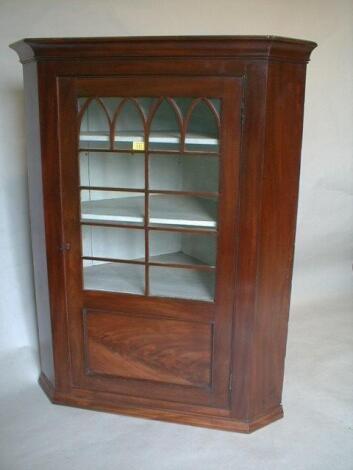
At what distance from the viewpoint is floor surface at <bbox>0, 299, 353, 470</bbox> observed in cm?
183

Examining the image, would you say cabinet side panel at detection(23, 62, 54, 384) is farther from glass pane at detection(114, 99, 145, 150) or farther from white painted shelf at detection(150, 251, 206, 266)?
white painted shelf at detection(150, 251, 206, 266)

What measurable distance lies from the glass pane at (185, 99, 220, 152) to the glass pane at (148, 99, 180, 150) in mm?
47

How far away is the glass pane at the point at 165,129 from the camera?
1.79 metres

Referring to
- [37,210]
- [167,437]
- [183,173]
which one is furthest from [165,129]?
[167,437]

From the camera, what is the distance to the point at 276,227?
73.5 inches

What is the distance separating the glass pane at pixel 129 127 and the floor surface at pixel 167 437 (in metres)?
1.09

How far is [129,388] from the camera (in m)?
2.09

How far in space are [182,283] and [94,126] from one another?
680 millimetres

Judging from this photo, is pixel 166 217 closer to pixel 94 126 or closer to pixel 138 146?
pixel 138 146

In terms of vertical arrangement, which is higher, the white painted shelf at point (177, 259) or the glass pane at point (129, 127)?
the glass pane at point (129, 127)

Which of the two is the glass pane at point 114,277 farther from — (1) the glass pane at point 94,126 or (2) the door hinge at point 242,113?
(2) the door hinge at point 242,113

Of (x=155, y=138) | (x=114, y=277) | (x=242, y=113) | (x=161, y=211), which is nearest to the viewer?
(x=242, y=113)

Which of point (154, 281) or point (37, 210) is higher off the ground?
point (37, 210)

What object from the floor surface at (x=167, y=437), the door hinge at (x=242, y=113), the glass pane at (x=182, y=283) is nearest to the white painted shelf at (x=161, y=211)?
the glass pane at (x=182, y=283)
